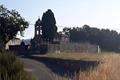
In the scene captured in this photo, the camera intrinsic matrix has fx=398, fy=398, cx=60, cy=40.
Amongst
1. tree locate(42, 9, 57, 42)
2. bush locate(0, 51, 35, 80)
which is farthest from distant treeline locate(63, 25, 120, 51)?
bush locate(0, 51, 35, 80)

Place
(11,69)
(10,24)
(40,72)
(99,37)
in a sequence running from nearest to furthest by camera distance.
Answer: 1. (11,69)
2. (40,72)
3. (10,24)
4. (99,37)

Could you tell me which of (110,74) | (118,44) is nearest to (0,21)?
(118,44)

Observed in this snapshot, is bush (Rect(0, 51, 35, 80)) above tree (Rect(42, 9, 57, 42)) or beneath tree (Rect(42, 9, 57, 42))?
beneath

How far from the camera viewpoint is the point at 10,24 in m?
81.2

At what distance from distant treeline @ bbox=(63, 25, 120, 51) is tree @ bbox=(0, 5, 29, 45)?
20.0m

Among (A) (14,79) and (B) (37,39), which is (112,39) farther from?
(A) (14,79)

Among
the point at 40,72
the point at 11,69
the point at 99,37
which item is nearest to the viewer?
the point at 11,69

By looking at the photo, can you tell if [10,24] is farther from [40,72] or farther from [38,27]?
[40,72]

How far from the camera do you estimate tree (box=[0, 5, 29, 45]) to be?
7881 centimetres

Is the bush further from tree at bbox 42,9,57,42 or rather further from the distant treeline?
the distant treeline

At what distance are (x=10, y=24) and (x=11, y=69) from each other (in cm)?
7050

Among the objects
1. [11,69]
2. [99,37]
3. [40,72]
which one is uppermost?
[99,37]

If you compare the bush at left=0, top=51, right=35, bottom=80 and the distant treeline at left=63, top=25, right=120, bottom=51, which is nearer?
the bush at left=0, top=51, right=35, bottom=80

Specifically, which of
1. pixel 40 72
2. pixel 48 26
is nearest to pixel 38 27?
pixel 48 26
